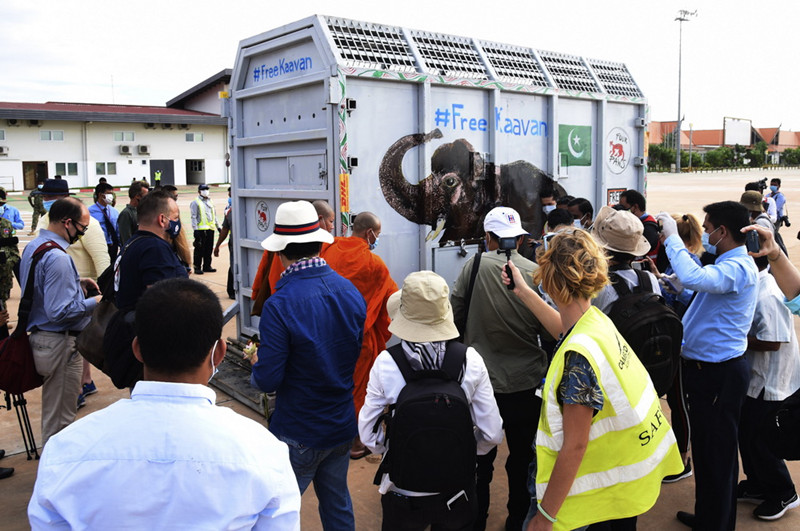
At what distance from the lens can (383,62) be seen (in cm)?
542

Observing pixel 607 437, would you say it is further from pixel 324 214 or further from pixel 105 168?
pixel 105 168

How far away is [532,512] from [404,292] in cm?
106

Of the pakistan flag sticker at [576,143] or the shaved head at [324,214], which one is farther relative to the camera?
the pakistan flag sticker at [576,143]

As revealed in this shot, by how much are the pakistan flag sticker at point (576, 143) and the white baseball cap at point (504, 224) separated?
317 cm

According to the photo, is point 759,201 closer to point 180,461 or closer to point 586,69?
point 586,69

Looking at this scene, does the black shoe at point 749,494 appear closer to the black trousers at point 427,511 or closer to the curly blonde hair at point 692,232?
the curly blonde hair at point 692,232

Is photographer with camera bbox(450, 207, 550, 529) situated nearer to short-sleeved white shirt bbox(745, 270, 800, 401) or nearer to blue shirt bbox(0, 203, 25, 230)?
short-sleeved white shirt bbox(745, 270, 800, 401)

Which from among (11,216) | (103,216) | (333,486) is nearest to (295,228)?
(333,486)

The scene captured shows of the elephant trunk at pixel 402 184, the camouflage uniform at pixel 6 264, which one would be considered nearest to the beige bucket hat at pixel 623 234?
the elephant trunk at pixel 402 184

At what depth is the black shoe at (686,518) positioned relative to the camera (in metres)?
3.82

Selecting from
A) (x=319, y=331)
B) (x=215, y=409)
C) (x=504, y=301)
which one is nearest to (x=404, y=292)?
(x=319, y=331)

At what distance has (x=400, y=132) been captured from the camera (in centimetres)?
555

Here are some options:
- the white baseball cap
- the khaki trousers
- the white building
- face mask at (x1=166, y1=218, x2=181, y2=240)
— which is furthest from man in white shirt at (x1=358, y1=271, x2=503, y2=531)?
the white building

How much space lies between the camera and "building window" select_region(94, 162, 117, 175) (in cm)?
4191
